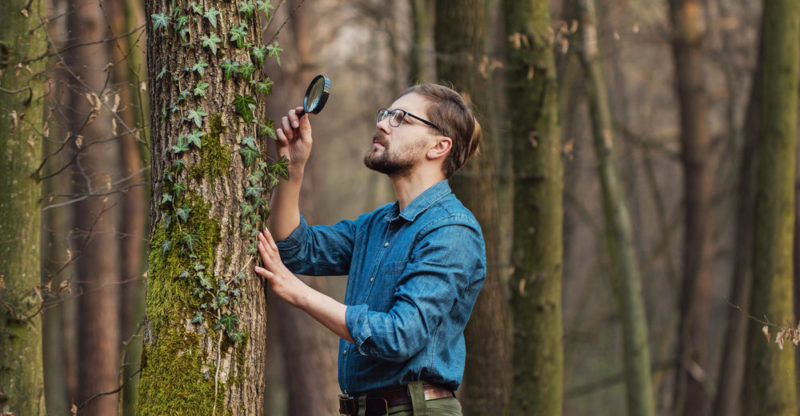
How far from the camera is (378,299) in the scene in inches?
125

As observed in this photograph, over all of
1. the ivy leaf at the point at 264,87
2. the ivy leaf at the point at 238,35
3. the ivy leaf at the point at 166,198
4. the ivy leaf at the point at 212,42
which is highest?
the ivy leaf at the point at 238,35

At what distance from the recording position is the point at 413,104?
3.45 meters

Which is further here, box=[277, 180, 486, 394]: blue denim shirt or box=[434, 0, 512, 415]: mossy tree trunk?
box=[434, 0, 512, 415]: mossy tree trunk

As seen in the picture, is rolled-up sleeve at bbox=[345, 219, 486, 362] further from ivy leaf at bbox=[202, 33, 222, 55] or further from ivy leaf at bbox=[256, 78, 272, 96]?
ivy leaf at bbox=[202, 33, 222, 55]

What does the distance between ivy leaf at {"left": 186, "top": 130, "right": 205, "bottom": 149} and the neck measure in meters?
0.84

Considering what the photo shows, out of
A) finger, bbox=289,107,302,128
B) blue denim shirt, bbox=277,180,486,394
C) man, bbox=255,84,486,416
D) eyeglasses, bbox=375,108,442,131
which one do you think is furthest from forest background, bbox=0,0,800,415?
eyeglasses, bbox=375,108,442,131

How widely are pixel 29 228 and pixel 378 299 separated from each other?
8.45 ft

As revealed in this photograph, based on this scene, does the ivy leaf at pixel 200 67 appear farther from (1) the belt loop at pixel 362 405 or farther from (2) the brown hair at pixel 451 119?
(1) the belt loop at pixel 362 405

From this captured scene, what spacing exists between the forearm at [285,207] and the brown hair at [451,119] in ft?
2.13

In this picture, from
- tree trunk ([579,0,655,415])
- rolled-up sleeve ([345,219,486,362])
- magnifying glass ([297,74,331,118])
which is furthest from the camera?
tree trunk ([579,0,655,415])

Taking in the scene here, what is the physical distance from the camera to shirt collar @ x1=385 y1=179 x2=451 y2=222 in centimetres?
328

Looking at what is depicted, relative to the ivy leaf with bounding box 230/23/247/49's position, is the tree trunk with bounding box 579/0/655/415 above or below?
below

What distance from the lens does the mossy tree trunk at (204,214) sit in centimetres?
300

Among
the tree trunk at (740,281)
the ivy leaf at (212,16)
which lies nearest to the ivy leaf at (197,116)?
the ivy leaf at (212,16)
